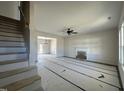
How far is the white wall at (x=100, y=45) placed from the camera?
5.11 metres

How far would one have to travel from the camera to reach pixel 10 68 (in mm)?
1778

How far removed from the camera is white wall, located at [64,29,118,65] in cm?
511

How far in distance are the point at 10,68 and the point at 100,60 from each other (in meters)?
5.79

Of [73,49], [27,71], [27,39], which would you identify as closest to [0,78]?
[27,71]

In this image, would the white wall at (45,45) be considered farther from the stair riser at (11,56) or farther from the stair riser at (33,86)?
the stair riser at (33,86)

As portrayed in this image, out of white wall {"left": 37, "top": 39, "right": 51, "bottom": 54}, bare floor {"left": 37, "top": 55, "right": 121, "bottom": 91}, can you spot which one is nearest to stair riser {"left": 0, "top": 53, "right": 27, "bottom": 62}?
bare floor {"left": 37, "top": 55, "right": 121, "bottom": 91}

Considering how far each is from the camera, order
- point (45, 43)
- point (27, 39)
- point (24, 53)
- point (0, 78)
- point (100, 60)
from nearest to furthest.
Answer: point (0, 78), point (24, 53), point (27, 39), point (100, 60), point (45, 43)

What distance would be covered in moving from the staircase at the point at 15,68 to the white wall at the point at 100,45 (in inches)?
201

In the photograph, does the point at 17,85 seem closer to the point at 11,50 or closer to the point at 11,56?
the point at 11,56

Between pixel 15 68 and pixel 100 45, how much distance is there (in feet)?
18.5

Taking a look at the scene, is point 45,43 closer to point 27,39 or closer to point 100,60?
point 100,60

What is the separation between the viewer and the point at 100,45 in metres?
5.82

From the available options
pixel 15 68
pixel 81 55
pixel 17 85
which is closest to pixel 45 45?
pixel 81 55

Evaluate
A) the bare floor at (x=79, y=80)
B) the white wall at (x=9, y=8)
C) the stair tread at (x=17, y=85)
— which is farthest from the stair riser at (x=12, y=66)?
the white wall at (x=9, y=8)
